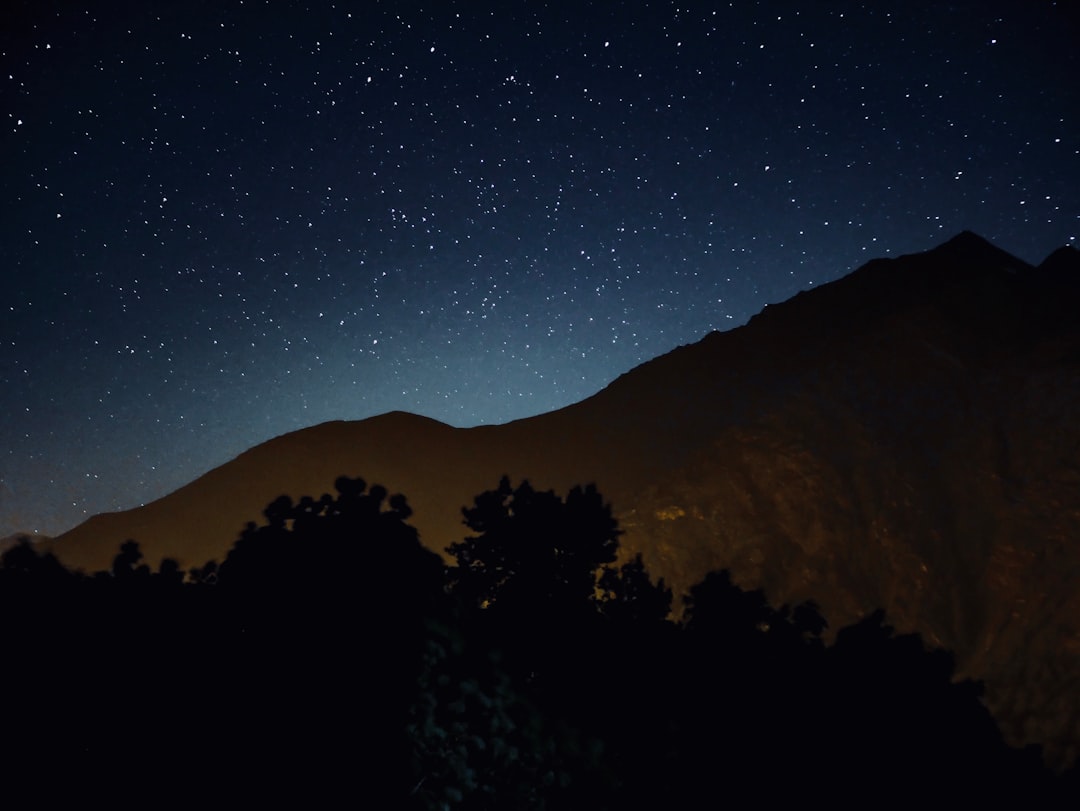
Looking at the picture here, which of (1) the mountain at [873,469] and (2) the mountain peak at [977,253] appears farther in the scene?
(2) the mountain peak at [977,253]

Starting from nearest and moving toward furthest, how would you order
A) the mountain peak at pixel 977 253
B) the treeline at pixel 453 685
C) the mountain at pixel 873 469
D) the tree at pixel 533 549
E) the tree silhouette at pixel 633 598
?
the treeline at pixel 453 685, the tree at pixel 533 549, the tree silhouette at pixel 633 598, the mountain at pixel 873 469, the mountain peak at pixel 977 253

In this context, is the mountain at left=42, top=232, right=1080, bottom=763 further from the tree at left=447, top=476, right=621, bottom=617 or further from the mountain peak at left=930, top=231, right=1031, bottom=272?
the tree at left=447, top=476, right=621, bottom=617

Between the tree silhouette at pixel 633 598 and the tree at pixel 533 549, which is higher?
the tree at pixel 533 549

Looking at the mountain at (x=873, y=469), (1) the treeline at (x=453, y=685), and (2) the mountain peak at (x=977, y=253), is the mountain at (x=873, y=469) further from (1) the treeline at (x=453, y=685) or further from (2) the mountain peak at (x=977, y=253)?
(1) the treeline at (x=453, y=685)

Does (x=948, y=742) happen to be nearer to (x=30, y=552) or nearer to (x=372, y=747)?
(x=372, y=747)

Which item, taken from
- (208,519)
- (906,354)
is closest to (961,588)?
(906,354)

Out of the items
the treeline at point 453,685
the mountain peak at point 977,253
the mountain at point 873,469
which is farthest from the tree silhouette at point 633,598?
the mountain peak at point 977,253

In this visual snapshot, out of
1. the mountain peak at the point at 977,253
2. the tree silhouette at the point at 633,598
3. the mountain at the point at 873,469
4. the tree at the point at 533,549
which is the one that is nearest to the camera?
the tree at the point at 533,549
